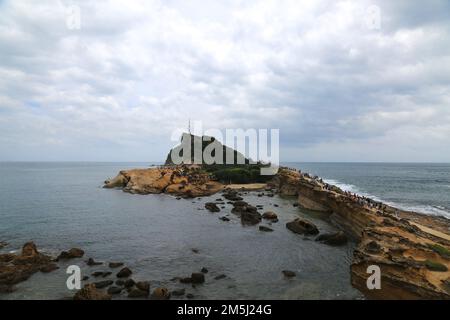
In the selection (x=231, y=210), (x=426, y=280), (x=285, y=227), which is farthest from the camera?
(x=231, y=210)

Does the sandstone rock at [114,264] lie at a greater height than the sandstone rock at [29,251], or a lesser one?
lesser

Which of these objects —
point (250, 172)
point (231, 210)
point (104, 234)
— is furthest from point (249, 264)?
point (250, 172)

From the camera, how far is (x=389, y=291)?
1955 cm

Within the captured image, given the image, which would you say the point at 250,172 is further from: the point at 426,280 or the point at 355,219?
the point at 426,280

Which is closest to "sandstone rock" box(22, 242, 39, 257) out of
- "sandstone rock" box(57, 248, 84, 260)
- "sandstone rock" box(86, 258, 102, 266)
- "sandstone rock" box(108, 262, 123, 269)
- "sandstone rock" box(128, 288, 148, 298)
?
"sandstone rock" box(57, 248, 84, 260)

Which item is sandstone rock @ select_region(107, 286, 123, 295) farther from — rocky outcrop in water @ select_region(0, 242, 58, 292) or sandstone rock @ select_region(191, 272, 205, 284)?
rocky outcrop in water @ select_region(0, 242, 58, 292)

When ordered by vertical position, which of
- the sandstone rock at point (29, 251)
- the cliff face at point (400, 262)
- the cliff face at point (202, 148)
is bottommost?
the sandstone rock at point (29, 251)

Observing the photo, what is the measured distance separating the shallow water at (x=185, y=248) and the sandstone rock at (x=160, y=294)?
5.86ft

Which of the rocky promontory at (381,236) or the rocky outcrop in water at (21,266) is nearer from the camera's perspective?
the rocky promontory at (381,236)

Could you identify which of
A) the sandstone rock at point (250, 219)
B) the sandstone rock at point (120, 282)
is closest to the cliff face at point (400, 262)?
Answer: the sandstone rock at point (250, 219)

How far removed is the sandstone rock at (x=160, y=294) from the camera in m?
20.6

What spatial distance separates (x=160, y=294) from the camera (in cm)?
2083

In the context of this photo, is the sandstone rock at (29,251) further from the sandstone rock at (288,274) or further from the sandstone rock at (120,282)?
the sandstone rock at (288,274)
